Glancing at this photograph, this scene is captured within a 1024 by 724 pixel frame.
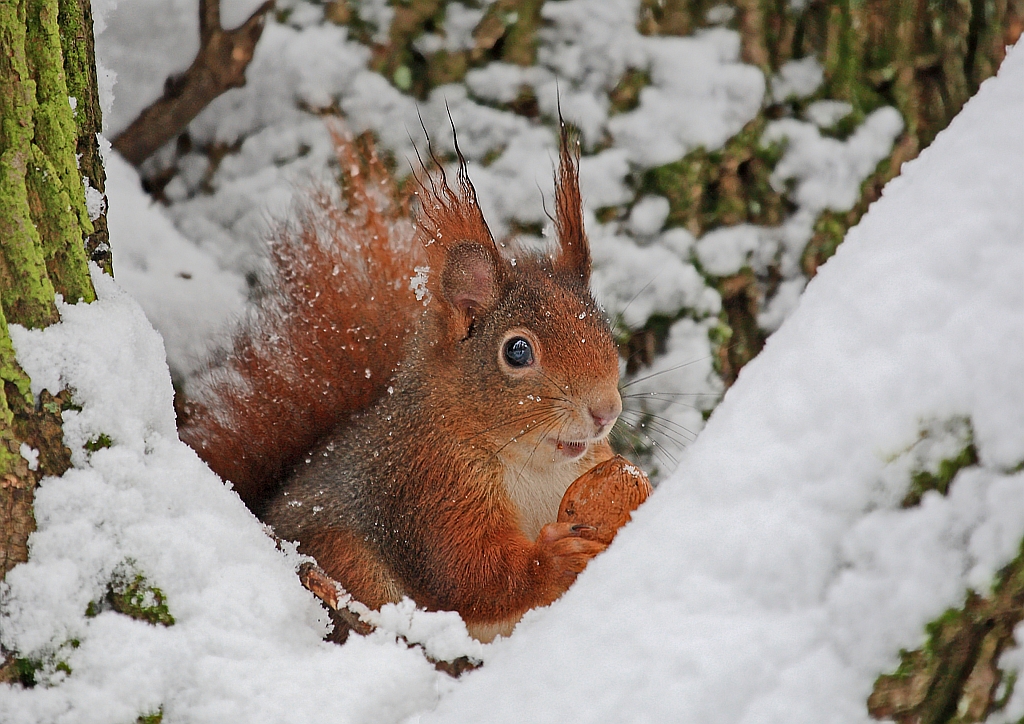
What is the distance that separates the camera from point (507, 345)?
4.14 ft

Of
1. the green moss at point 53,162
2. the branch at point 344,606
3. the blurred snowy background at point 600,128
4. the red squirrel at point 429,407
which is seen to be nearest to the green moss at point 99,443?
the green moss at point 53,162

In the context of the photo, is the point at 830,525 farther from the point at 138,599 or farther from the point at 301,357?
the point at 301,357

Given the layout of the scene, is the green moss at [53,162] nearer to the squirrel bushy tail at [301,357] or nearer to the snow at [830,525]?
the snow at [830,525]

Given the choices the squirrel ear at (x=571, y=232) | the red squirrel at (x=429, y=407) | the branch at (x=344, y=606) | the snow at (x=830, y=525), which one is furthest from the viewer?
the squirrel ear at (x=571, y=232)

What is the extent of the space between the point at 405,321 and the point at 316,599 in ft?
1.98

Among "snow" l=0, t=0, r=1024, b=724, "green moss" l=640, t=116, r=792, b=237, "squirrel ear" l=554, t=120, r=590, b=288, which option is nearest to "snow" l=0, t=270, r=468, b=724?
"snow" l=0, t=0, r=1024, b=724

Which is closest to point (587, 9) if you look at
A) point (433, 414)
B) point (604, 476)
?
point (433, 414)

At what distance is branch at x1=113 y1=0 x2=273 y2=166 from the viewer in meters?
1.63

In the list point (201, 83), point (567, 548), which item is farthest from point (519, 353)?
point (201, 83)

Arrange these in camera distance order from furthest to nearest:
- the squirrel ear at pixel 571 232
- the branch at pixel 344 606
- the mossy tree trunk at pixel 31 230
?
1. the squirrel ear at pixel 571 232
2. the branch at pixel 344 606
3. the mossy tree trunk at pixel 31 230

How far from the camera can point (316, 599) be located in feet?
2.94

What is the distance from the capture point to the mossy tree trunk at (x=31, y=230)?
0.71 metres

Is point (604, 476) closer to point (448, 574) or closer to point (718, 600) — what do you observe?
point (448, 574)

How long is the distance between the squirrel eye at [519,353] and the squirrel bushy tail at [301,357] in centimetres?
20
